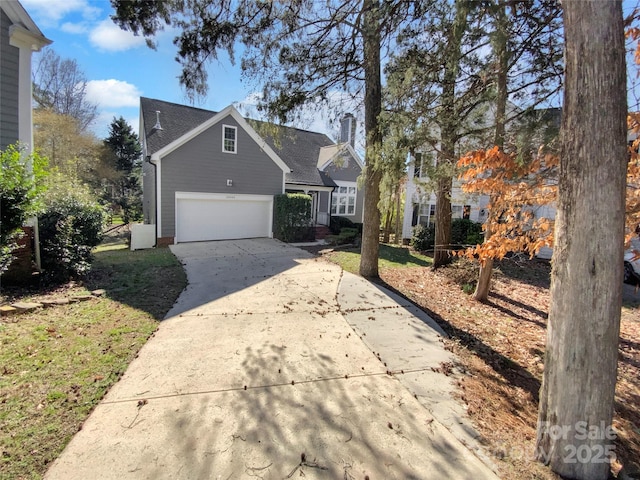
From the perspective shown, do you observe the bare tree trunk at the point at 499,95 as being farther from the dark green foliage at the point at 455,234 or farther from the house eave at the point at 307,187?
the house eave at the point at 307,187

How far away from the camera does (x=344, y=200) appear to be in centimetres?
2159

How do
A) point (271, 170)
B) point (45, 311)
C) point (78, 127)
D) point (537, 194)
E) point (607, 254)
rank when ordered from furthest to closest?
point (78, 127) → point (271, 170) → point (45, 311) → point (537, 194) → point (607, 254)

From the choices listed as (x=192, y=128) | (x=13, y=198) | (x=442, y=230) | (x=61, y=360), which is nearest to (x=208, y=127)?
(x=192, y=128)

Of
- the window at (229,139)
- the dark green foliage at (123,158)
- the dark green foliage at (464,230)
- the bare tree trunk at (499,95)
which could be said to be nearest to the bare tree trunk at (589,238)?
the bare tree trunk at (499,95)

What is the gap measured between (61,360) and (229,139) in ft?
42.7

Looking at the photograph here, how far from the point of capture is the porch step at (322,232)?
18.0 metres

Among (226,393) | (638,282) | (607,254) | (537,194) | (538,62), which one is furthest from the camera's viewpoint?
(638,282)

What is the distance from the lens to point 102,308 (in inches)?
231

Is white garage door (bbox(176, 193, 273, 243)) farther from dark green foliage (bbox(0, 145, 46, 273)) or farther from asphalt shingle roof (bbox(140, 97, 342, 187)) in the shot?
dark green foliage (bbox(0, 145, 46, 273))

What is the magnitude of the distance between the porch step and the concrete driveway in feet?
38.4

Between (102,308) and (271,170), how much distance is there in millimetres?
11793

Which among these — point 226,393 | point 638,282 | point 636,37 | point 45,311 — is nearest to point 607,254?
point 636,37

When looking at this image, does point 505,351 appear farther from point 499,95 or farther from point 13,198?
point 13,198

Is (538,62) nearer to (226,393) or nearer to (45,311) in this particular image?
(226,393)
